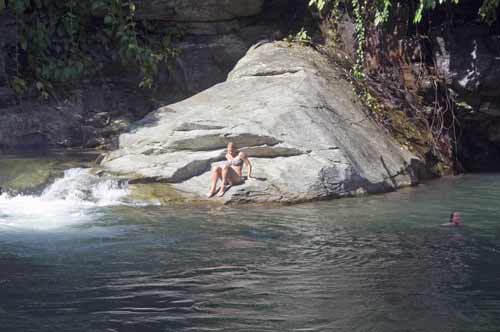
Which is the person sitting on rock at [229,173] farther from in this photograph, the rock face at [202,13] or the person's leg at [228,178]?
the rock face at [202,13]

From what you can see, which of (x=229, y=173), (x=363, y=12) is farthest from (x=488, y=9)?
(x=229, y=173)

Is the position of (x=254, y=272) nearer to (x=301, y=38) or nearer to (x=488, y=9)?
(x=488, y=9)

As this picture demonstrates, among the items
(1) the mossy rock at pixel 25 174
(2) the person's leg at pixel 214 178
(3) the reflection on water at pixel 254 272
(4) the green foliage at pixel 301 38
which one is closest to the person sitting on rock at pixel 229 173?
(2) the person's leg at pixel 214 178

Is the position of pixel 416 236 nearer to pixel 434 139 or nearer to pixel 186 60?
pixel 434 139

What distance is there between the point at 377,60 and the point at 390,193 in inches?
177

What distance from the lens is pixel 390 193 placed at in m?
13.7

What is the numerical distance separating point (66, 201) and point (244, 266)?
5331 millimetres

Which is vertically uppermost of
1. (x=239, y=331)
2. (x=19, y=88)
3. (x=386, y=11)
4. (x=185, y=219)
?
(x=386, y=11)

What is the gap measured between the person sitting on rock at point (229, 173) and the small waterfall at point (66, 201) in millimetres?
1498

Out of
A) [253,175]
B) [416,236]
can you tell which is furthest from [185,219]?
[416,236]

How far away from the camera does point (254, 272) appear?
25.3 ft

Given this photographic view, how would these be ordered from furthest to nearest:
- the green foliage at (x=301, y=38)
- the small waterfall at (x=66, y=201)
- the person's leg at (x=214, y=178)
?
the green foliage at (x=301, y=38) → the person's leg at (x=214, y=178) → the small waterfall at (x=66, y=201)

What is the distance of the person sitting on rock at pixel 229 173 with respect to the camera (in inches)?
497

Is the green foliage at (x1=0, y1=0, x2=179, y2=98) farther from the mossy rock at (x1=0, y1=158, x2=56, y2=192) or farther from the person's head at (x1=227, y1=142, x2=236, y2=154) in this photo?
the person's head at (x1=227, y1=142, x2=236, y2=154)
